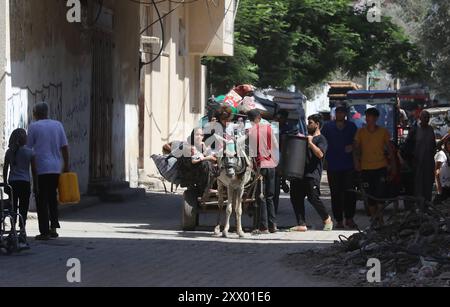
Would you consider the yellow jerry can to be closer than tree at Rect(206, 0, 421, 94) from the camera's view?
Yes

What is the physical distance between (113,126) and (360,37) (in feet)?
64.7

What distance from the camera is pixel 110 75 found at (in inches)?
889

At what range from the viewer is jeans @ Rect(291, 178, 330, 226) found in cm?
1598

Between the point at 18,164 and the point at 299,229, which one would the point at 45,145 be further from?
the point at 299,229

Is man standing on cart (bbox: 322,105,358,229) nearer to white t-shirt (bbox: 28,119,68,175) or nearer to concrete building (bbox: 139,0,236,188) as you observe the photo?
white t-shirt (bbox: 28,119,68,175)

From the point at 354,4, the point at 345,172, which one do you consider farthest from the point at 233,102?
the point at 354,4

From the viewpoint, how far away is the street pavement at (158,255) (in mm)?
10773

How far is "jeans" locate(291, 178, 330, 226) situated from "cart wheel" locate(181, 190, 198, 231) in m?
1.51

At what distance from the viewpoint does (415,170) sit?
18297mm

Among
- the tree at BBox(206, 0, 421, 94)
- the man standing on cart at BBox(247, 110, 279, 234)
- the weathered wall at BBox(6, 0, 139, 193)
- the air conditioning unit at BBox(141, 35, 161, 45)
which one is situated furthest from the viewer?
the tree at BBox(206, 0, 421, 94)

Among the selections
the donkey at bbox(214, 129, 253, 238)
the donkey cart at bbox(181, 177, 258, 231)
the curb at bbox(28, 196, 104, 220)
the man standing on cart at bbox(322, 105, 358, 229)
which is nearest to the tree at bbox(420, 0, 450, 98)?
the curb at bbox(28, 196, 104, 220)

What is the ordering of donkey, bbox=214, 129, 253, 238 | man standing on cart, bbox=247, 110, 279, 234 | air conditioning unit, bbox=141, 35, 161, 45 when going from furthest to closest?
air conditioning unit, bbox=141, 35, 161, 45 < man standing on cart, bbox=247, 110, 279, 234 < donkey, bbox=214, 129, 253, 238

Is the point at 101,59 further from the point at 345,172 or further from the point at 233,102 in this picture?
the point at 345,172

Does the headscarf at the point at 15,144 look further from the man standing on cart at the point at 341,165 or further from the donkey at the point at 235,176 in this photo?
the man standing on cart at the point at 341,165
